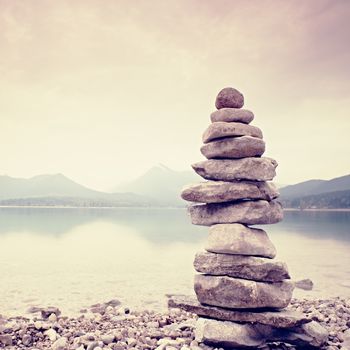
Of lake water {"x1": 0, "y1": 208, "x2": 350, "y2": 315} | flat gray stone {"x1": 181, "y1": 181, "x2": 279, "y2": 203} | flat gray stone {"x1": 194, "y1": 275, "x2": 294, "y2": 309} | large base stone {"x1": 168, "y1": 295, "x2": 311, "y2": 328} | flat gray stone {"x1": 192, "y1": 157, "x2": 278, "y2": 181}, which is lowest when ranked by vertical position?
lake water {"x1": 0, "y1": 208, "x2": 350, "y2": 315}

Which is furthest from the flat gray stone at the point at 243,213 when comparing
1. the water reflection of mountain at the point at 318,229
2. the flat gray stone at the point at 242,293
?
the water reflection of mountain at the point at 318,229

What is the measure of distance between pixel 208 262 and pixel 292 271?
25.8 meters

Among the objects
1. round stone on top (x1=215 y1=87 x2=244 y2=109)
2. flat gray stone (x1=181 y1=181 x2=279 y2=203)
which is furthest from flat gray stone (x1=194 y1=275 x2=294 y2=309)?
round stone on top (x1=215 y1=87 x2=244 y2=109)

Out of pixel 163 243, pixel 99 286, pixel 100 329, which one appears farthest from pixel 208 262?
pixel 163 243

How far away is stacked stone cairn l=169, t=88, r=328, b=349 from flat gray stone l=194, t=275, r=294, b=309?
0.03 m

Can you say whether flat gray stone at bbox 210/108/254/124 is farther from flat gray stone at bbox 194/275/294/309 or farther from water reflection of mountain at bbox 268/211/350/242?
water reflection of mountain at bbox 268/211/350/242

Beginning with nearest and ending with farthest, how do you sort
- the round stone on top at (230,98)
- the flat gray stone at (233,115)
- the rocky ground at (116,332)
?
the rocky ground at (116,332) < the flat gray stone at (233,115) < the round stone on top at (230,98)

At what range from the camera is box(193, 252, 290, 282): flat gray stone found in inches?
601

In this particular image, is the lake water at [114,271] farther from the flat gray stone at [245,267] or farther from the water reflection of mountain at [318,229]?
the water reflection of mountain at [318,229]

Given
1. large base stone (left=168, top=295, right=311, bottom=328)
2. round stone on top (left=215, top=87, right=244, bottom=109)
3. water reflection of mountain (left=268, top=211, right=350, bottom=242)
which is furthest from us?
water reflection of mountain (left=268, top=211, right=350, bottom=242)

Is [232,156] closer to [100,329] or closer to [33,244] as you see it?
[100,329]

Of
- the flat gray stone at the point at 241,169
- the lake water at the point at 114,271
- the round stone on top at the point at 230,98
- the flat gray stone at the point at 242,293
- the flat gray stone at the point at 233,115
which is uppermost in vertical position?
the round stone on top at the point at 230,98

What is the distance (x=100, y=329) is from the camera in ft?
56.7

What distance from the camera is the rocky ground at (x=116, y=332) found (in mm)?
14891
